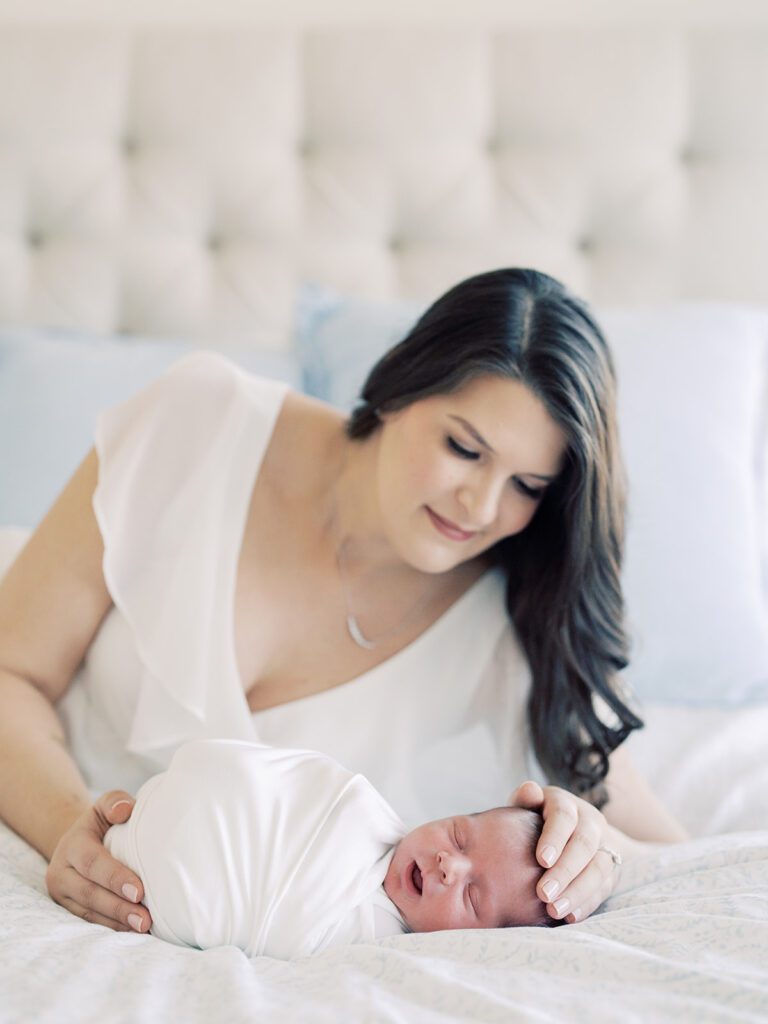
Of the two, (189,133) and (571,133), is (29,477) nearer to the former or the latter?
(189,133)

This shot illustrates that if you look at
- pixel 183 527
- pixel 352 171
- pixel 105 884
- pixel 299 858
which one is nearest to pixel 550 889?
pixel 299 858

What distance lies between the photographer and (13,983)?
0.89 m

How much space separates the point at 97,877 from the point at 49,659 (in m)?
0.45

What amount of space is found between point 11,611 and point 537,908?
805 mm

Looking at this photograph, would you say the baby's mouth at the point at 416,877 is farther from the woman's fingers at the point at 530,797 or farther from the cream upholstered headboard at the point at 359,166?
the cream upholstered headboard at the point at 359,166

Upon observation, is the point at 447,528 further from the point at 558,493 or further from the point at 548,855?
the point at 548,855

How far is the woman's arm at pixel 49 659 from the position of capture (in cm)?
131

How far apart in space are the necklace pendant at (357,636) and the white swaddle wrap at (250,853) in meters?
0.47

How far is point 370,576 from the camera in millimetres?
1718

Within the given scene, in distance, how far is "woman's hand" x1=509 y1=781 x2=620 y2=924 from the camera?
3.81 feet

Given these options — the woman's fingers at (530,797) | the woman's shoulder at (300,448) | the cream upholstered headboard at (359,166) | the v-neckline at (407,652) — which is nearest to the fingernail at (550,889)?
the woman's fingers at (530,797)

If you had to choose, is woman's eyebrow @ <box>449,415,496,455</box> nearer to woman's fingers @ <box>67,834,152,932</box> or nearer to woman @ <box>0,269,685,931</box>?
woman @ <box>0,269,685,931</box>

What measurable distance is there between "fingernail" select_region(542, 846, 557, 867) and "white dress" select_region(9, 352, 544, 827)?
1.40 ft

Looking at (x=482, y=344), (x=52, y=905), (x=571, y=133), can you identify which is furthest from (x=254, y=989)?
(x=571, y=133)
